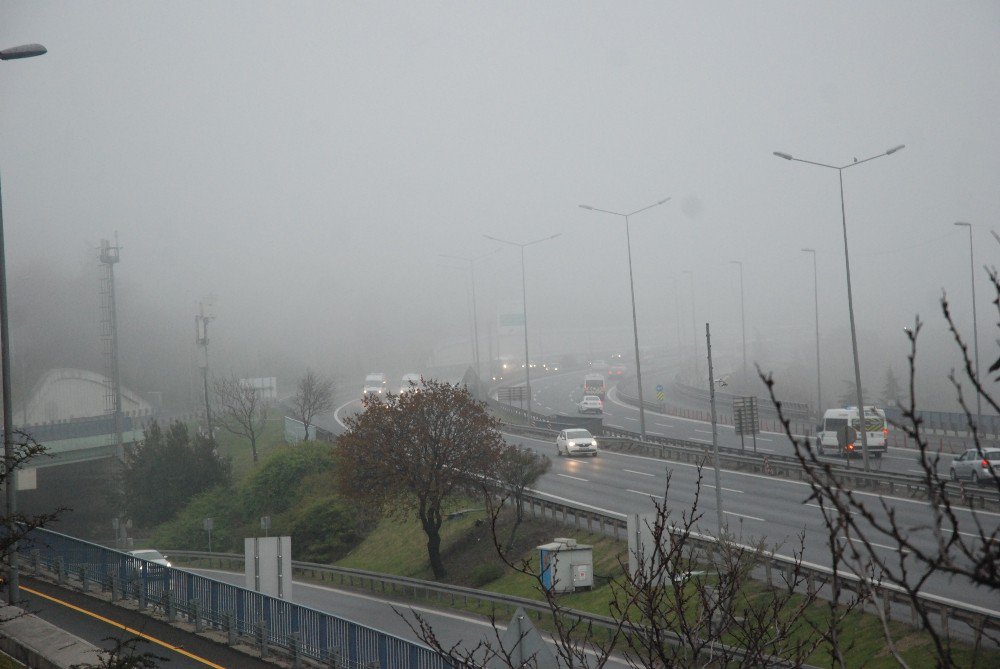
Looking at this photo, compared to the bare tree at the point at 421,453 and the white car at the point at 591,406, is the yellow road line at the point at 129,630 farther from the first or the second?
the white car at the point at 591,406

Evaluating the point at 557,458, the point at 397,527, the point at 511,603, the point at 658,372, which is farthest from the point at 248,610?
the point at 658,372

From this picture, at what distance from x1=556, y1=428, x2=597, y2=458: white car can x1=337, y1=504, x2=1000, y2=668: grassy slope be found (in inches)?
417

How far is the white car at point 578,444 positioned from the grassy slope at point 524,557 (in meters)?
10.6

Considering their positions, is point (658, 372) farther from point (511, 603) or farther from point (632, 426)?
point (511, 603)

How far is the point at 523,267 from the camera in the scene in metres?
Answer: 70.4

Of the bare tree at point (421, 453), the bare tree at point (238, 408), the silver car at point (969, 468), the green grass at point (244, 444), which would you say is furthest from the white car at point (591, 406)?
the silver car at point (969, 468)

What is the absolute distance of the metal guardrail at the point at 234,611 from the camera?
17.1 meters

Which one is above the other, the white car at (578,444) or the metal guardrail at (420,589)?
the white car at (578,444)

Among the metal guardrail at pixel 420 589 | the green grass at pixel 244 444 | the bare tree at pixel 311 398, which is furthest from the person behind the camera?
the green grass at pixel 244 444

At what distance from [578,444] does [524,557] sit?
1960 cm

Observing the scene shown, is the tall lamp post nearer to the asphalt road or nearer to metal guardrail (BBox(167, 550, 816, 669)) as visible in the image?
the asphalt road

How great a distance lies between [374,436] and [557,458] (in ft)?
57.6

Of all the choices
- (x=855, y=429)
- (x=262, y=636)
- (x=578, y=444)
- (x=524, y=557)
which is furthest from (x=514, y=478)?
(x=855, y=429)

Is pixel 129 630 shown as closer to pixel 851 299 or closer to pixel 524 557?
pixel 524 557
